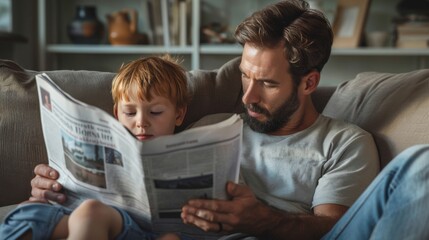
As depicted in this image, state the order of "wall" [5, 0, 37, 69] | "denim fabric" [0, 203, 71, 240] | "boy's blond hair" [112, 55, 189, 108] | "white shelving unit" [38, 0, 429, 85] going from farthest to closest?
"wall" [5, 0, 37, 69] < "white shelving unit" [38, 0, 429, 85] < "boy's blond hair" [112, 55, 189, 108] < "denim fabric" [0, 203, 71, 240]

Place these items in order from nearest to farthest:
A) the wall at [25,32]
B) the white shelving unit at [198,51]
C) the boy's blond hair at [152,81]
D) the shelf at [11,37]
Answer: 1. the boy's blond hair at [152,81]
2. the shelf at [11,37]
3. the white shelving unit at [198,51]
4. the wall at [25,32]

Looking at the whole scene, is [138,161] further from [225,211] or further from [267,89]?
[267,89]

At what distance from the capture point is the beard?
5.19 ft

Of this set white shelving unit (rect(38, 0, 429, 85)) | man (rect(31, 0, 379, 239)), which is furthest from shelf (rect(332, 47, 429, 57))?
man (rect(31, 0, 379, 239))

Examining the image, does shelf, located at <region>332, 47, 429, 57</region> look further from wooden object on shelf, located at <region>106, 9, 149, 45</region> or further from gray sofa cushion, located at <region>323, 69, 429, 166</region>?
gray sofa cushion, located at <region>323, 69, 429, 166</region>

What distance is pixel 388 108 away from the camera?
160 cm

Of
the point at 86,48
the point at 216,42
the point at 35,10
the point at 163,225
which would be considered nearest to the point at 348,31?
the point at 216,42

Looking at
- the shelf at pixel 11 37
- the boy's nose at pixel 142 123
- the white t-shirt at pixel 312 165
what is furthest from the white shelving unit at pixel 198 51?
the boy's nose at pixel 142 123

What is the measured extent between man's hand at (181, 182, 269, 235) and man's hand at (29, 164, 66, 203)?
1.00 ft

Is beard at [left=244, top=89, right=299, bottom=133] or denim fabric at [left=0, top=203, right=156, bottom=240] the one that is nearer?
denim fabric at [left=0, top=203, right=156, bottom=240]

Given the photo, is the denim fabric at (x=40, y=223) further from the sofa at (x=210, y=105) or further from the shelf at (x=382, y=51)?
the shelf at (x=382, y=51)

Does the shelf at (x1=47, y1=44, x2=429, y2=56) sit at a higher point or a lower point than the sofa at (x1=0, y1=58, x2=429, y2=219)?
lower

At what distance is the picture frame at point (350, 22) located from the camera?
10.2 ft

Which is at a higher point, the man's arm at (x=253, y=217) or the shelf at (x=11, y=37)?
the shelf at (x=11, y=37)
